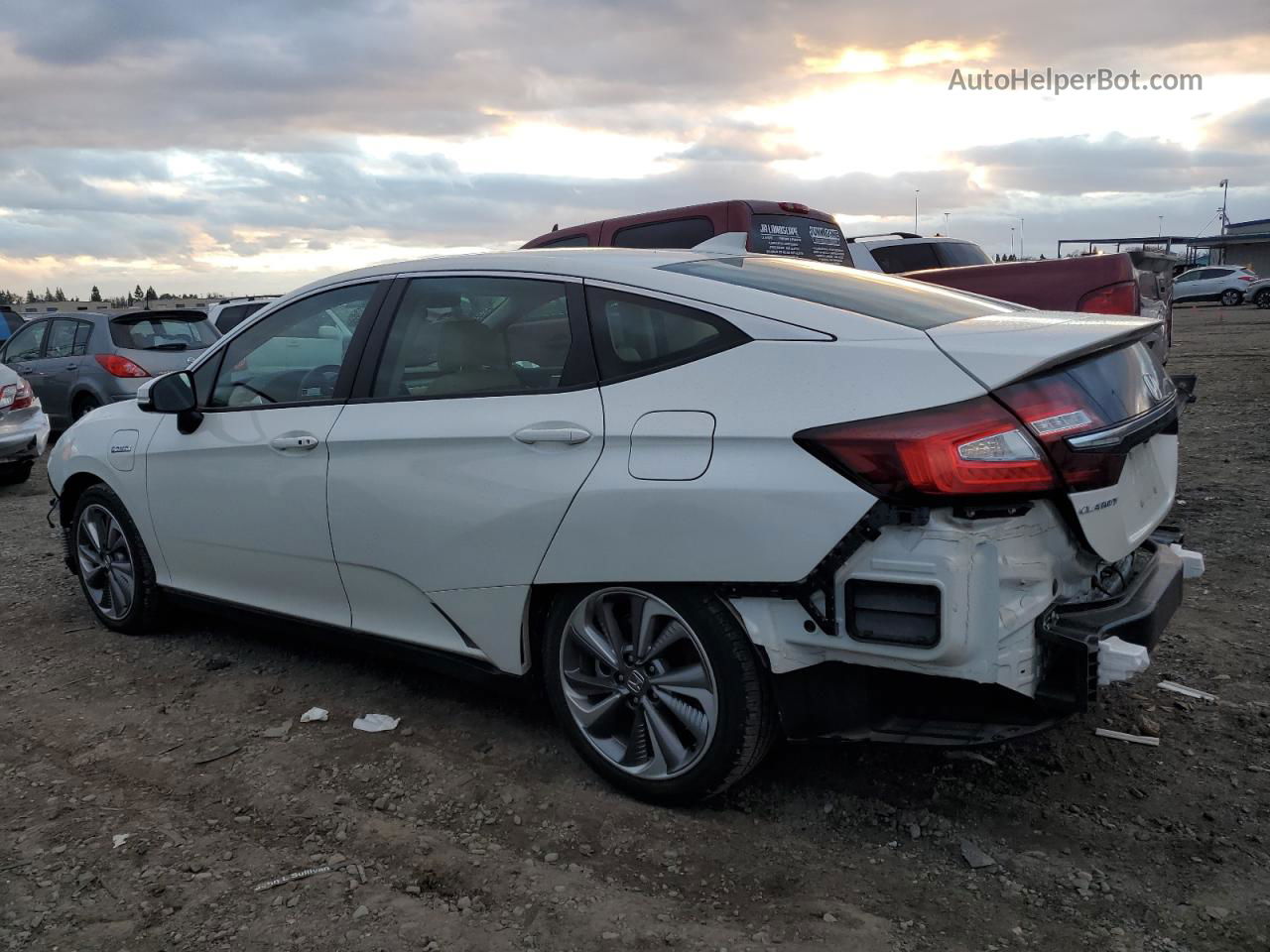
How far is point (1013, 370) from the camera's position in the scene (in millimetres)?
2668

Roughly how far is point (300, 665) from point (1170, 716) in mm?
3433

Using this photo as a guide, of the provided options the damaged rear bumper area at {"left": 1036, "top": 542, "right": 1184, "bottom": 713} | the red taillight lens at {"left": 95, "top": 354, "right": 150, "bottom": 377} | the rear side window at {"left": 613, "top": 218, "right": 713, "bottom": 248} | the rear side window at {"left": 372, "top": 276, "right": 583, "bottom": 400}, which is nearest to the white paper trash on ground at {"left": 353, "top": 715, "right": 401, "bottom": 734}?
the rear side window at {"left": 372, "top": 276, "right": 583, "bottom": 400}

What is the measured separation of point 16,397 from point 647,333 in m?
8.38

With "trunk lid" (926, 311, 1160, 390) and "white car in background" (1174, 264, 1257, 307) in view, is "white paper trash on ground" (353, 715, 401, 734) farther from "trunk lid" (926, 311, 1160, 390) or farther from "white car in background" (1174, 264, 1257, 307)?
"white car in background" (1174, 264, 1257, 307)

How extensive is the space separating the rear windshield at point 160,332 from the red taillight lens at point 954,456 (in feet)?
35.9

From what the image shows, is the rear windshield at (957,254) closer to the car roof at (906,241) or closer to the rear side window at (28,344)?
the car roof at (906,241)

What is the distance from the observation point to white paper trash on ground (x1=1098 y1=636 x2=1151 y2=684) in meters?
2.71

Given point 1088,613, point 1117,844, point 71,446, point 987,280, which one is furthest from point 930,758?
point 987,280

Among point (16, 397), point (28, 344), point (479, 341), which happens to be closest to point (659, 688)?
point (479, 341)

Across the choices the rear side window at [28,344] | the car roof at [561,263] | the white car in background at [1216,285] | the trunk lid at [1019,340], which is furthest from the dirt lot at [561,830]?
the white car in background at [1216,285]

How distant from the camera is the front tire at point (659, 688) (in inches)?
117

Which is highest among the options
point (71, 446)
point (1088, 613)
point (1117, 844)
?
point (71, 446)

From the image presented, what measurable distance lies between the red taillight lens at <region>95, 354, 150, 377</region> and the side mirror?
7930mm

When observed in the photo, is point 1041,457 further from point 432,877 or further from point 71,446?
point 71,446
